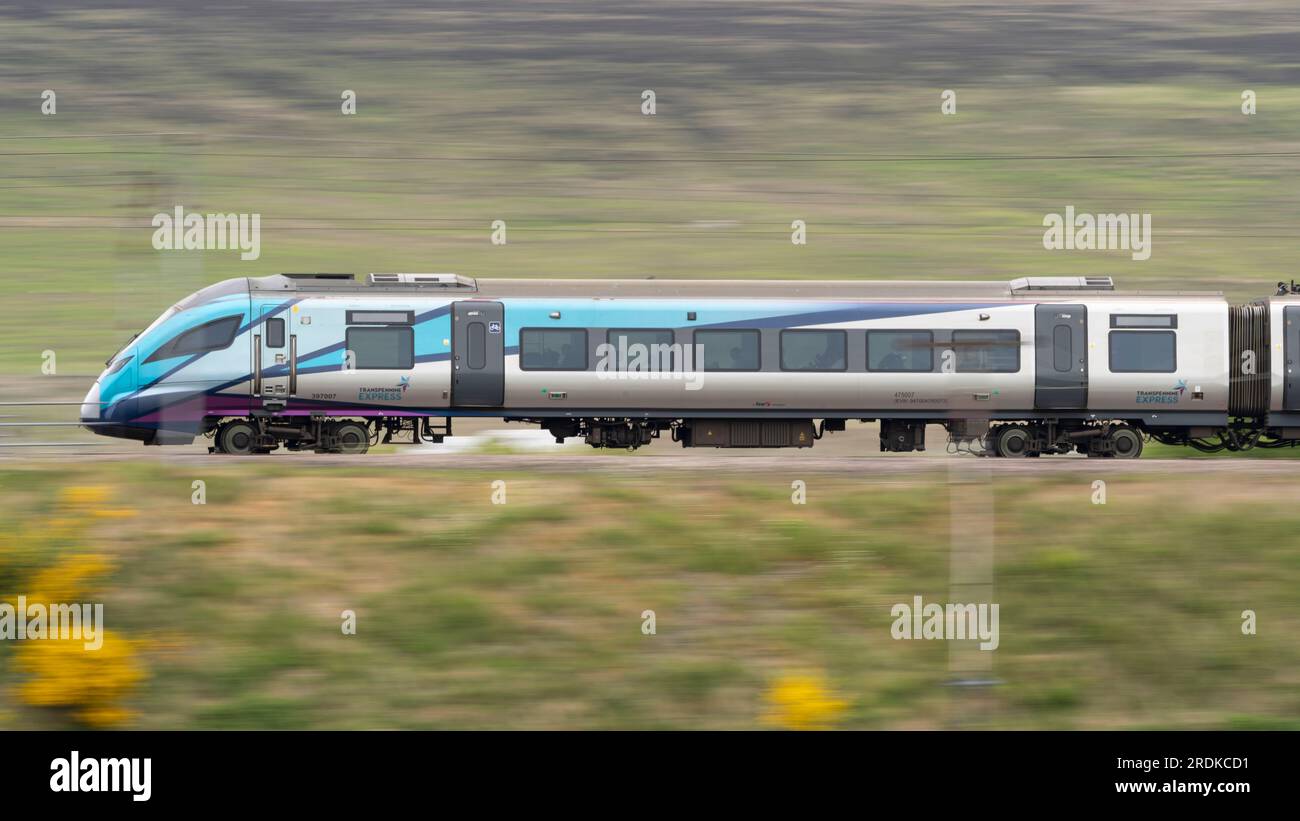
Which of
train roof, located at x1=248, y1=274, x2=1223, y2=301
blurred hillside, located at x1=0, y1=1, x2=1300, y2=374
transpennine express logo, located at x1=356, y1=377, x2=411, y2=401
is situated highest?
blurred hillside, located at x1=0, y1=1, x2=1300, y2=374

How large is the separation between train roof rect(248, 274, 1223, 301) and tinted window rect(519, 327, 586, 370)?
0.77 metres

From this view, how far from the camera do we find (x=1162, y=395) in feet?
86.8

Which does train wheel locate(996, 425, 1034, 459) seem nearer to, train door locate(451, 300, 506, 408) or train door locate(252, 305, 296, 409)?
train door locate(451, 300, 506, 408)

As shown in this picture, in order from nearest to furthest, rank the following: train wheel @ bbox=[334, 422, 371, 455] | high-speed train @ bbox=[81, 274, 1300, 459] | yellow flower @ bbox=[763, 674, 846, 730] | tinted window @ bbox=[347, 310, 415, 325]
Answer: yellow flower @ bbox=[763, 674, 846, 730], high-speed train @ bbox=[81, 274, 1300, 459], tinted window @ bbox=[347, 310, 415, 325], train wheel @ bbox=[334, 422, 371, 455]

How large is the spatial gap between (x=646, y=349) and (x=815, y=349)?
3.12m

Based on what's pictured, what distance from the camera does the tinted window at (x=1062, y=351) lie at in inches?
1041

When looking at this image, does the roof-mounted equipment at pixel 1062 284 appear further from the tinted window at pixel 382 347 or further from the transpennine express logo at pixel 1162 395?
the tinted window at pixel 382 347

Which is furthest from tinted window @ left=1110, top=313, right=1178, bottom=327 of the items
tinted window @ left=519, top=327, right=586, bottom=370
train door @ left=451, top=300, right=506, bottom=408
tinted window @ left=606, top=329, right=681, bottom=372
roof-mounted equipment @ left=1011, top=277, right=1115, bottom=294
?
train door @ left=451, top=300, right=506, bottom=408

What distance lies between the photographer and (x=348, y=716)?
1667cm

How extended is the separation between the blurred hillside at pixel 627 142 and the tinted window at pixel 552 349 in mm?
16899

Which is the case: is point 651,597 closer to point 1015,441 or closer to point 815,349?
point 815,349

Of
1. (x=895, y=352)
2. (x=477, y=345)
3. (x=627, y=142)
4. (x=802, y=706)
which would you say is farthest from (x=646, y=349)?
(x=627, y=142)

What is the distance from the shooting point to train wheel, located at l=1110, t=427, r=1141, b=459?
88.2 ft

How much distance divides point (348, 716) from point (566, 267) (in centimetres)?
2855
